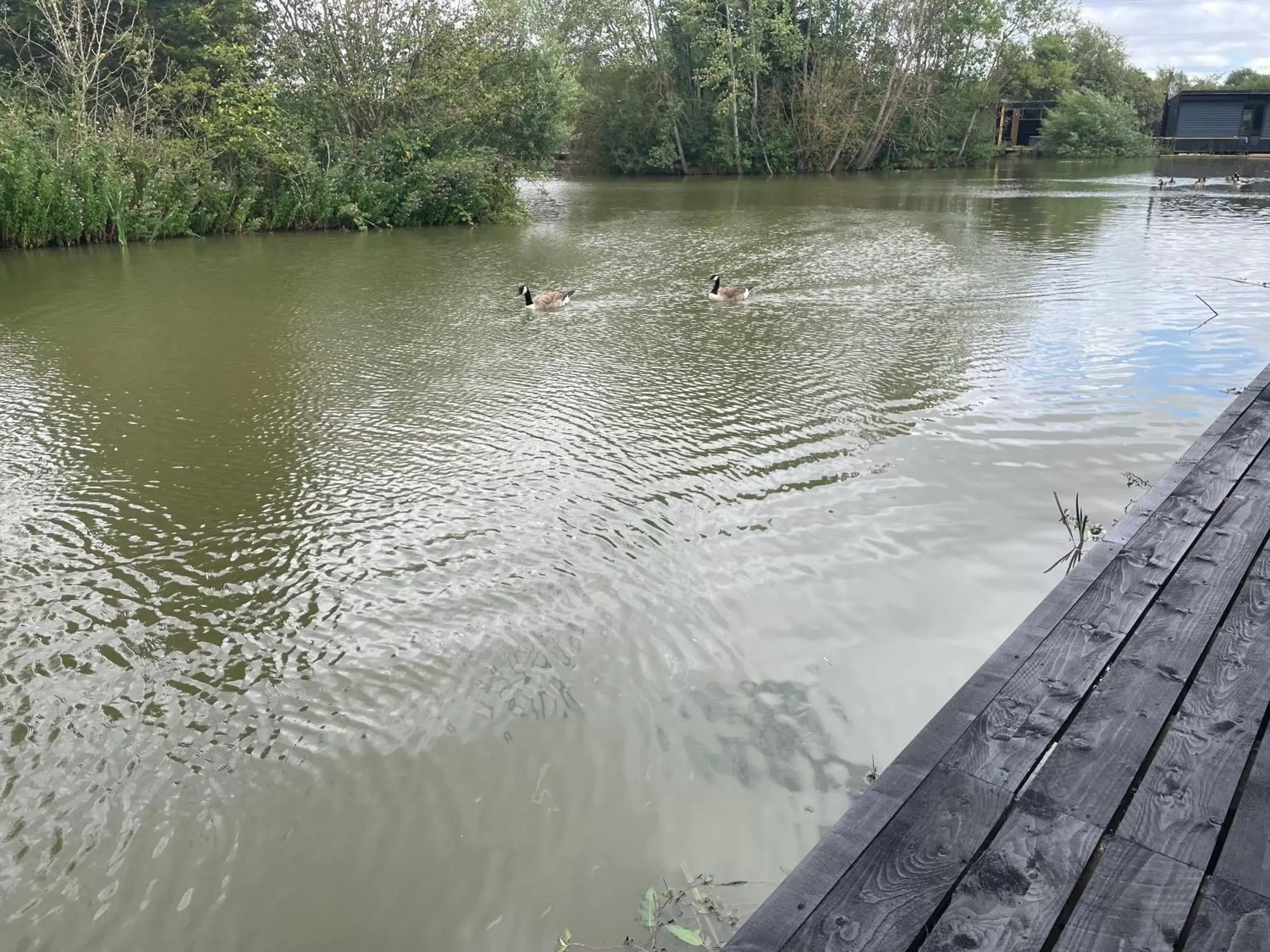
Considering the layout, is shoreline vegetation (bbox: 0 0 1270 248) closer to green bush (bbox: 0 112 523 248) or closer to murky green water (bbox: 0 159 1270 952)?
green bush (bbox: 0 112 523 248)

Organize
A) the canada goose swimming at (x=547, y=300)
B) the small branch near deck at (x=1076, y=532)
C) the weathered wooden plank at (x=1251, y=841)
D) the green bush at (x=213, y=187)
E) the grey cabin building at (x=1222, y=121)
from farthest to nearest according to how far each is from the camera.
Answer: the grey cabin building at (x=1222, y=121) < the green bush at (x=213, y=187) < the canada goose swimming at (x=547, y=300) < the small branch near deck at (x=1076, y=532) < the weathered wooden plank at (x=1251, y=841)

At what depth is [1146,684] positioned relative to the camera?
2680mm

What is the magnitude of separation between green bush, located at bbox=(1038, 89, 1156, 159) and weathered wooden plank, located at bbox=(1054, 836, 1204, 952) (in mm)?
47571

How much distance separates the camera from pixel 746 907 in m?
2.61

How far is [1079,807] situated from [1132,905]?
0.30 meters

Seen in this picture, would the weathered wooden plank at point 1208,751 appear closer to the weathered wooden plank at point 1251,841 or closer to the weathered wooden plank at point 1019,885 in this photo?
the weathered wooden plank at point 1251,841

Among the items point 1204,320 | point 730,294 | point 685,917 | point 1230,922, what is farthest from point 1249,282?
point 685,917

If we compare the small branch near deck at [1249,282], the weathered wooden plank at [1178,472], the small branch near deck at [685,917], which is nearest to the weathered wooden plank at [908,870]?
the small branch near deck at [685,917]

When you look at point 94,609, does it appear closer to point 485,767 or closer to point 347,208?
point 485,767

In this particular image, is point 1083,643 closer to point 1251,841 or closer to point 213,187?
point 1251,841

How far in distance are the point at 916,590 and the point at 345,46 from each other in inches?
Answer: 724

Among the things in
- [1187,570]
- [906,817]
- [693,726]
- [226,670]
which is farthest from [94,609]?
[1187,570]

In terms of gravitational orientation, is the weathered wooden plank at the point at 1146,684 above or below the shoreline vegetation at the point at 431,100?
below

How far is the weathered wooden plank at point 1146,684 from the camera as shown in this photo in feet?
7.36
